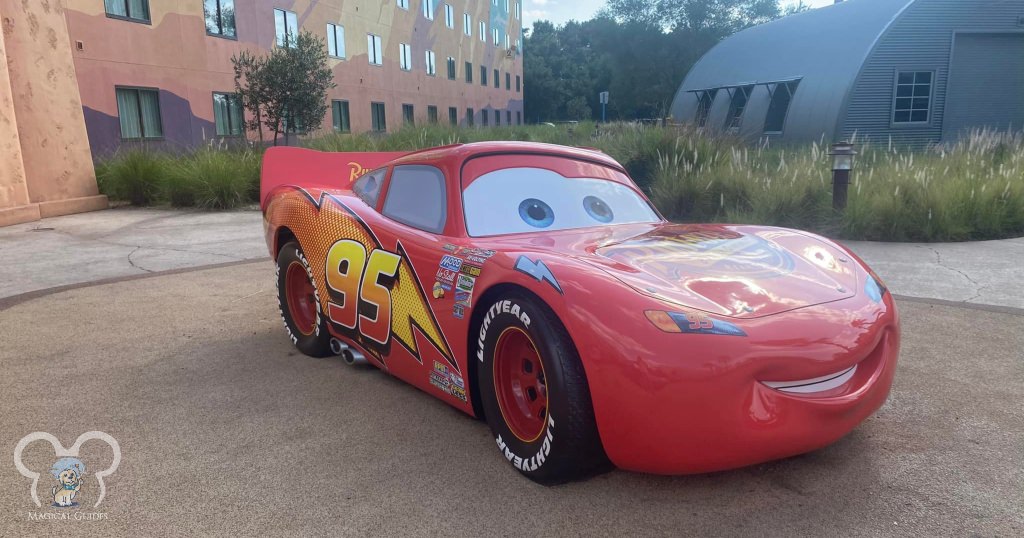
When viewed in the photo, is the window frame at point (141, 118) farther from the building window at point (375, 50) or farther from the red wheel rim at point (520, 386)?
the red wheel rim at point (520, 386)

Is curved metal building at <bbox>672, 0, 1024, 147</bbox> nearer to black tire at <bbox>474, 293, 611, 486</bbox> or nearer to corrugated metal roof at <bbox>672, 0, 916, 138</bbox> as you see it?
corrugated metal roof at <bbox>672, 0, 916, 138</bbox>

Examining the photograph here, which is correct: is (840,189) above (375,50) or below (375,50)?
below

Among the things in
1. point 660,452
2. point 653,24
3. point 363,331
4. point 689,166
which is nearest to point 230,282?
point 363,331

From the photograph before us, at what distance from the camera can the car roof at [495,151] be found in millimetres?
3404

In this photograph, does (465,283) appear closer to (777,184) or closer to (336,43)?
(777,184)

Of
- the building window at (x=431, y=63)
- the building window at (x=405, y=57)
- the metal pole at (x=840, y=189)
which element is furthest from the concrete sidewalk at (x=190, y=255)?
the building window at (x=431, y=63)

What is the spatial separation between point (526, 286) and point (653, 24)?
4683 centimetres

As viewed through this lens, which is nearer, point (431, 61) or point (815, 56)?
point (815, 56)

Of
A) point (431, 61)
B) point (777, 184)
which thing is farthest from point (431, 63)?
point (777, 184)

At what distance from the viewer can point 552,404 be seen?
2.33m

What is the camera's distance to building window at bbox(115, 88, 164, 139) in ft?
54.7

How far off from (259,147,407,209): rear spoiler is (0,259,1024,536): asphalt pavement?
1566 millimetres

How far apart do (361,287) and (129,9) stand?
16971 mm

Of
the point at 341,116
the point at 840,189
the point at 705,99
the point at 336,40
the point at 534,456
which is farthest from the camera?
the point at 341,116
